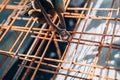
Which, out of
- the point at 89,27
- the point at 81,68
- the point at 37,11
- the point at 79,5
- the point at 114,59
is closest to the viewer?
the point at 37,11

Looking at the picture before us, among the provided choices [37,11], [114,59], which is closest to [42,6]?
[37,11]

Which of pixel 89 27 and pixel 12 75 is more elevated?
pixel 89 27

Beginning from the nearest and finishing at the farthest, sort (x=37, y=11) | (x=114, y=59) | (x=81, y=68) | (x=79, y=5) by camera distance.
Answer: (x=37, y=11) < (x=114, y=59) < (x=81, y=68) < (x=79, y=5)

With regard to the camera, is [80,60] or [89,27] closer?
[80,60]

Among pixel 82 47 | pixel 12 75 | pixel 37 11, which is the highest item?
pixel 37 11

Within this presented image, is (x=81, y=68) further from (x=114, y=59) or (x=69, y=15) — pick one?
(x=69, y=15)

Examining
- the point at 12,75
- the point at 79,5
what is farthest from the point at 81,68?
the point at 79,5
